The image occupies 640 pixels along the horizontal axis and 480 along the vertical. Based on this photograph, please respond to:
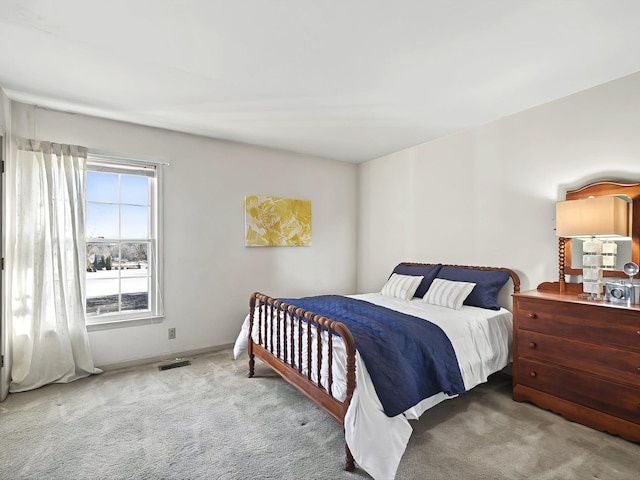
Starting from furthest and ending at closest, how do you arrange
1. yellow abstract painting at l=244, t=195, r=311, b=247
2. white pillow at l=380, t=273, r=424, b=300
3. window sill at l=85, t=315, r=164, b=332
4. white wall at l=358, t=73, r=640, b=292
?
yellow abstract painting at l=244, t=195, r=311, b=247 < white pillow at l=380, t=273, r=424, b=300 < window sill at l=85, t=315, r=164, b=332 < white wall at l=358, t=73, r=640, b=292

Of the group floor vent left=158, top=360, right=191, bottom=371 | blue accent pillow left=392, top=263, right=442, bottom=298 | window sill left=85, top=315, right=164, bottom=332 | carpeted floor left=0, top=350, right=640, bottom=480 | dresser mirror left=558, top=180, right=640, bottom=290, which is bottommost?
carpeted floor left=0, top=350, right=640, bottom=480

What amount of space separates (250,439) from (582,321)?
235 centimetres

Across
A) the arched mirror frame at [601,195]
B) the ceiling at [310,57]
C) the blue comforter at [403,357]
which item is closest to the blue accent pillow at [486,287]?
the arched mirror frame at [601,195]

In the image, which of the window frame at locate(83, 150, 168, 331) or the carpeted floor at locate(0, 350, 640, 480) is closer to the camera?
the carpeted floor at locate(0, 350, 640, 480)

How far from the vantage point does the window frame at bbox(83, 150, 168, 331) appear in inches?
131

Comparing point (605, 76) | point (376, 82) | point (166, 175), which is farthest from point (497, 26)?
point (166, 175)

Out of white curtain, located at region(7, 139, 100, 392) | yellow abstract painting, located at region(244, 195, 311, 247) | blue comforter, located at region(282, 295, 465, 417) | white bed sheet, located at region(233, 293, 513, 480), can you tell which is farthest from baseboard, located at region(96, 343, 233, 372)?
blue comforter, located at region(282, 295, 465, 417)

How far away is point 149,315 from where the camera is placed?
3504 mm

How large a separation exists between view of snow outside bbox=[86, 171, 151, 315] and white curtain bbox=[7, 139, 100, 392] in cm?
22

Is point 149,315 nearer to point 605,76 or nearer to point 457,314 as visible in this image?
point 457,314

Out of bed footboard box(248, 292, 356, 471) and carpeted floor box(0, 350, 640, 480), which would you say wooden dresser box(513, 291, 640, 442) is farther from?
bed footboard box(248, 292, 356, 471)

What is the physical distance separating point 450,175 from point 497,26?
1987 mm

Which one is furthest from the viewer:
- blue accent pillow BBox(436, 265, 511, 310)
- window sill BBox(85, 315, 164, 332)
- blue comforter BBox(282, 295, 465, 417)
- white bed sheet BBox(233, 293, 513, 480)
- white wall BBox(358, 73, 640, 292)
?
window sill BBox(85, 315, 164, 332)

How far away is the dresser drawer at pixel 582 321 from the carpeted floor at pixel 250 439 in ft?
1.98
